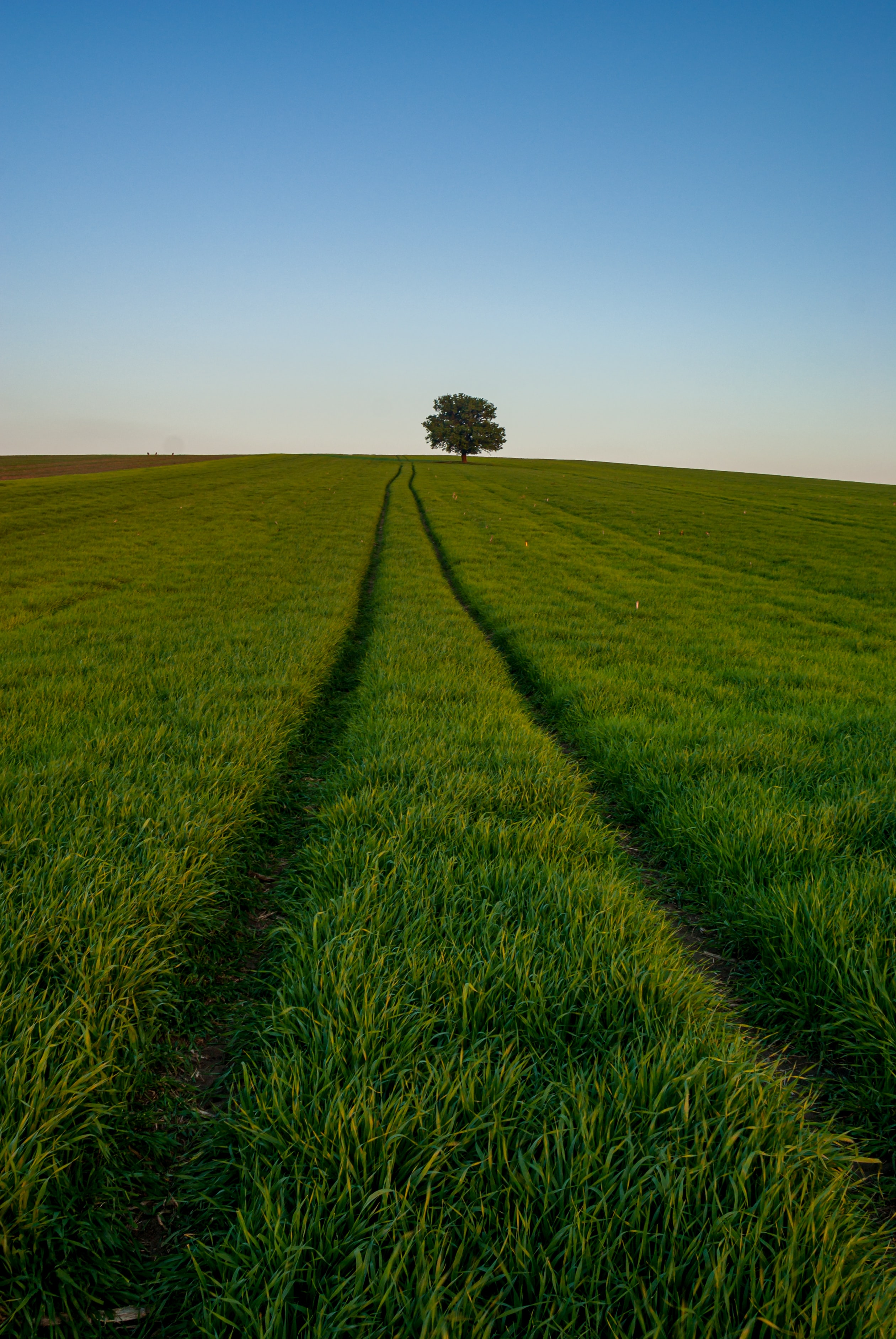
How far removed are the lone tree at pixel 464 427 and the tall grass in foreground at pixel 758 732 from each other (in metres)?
76.3

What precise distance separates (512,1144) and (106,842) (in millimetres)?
2654

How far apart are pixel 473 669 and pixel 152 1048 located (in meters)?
5.83

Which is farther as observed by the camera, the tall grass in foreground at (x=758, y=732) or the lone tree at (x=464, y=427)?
the lone tree at (x=464, y=427)

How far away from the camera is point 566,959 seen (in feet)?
8.99

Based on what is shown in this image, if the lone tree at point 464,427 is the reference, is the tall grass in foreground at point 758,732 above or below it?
below

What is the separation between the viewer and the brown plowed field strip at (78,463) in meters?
56.5

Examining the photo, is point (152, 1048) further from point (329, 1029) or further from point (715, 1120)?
point (715, 1120)

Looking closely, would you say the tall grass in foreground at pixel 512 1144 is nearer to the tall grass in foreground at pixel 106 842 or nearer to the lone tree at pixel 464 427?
the tall grass in foreground at pixel 106 842

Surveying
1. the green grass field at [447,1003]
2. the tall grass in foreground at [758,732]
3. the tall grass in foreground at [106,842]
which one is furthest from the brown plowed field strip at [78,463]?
the green grass field at [447,1003]

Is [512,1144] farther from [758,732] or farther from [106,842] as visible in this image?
[758,732]

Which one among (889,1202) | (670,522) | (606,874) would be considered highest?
(670,522)

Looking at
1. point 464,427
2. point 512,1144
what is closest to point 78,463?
point 464,427

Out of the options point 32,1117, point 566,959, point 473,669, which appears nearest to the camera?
point 32,1117

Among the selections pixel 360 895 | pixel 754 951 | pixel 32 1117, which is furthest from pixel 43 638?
pixel 754 951
